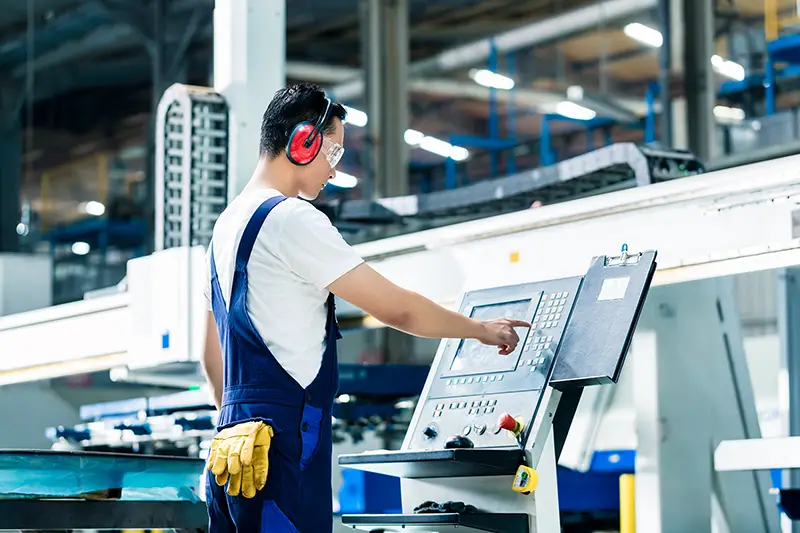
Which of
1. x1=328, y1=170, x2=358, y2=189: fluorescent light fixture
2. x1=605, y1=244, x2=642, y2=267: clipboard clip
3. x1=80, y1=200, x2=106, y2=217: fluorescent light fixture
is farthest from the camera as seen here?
x1=80, y1=200, x2=106, y2=217: fluorescent light fixture

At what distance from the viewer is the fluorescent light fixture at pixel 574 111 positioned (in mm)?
13602

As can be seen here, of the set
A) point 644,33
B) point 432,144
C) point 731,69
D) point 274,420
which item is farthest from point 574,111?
point 274,420

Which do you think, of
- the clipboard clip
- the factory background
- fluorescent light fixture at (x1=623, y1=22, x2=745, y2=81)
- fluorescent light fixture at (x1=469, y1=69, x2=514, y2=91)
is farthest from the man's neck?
fluorescent light fixture at (x1=623, y1=22, x2=745, y2=81)

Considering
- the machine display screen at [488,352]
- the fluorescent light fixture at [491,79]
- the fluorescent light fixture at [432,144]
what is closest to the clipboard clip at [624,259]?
the machine display screen at [488,352]

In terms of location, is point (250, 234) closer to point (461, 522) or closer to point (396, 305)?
point (396, 305)

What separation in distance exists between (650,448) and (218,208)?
1.90m

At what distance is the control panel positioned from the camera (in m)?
2.88

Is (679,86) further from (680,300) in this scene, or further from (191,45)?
(191,45)

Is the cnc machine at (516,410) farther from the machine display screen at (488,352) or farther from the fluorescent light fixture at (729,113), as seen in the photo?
the fluorescent light fixture at (729,113)

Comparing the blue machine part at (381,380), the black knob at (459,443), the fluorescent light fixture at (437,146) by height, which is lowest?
the black knob at (459,443)

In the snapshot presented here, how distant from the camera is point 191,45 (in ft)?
54.9

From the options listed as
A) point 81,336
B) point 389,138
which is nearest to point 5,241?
point 389,138

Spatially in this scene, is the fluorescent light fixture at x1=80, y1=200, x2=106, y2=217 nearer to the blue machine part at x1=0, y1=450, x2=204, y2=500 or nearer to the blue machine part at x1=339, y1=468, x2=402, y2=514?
the blue machine part at x1=339, y1=468, x2=402, y2=514

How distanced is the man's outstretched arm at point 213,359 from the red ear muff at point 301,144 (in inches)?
17.4
